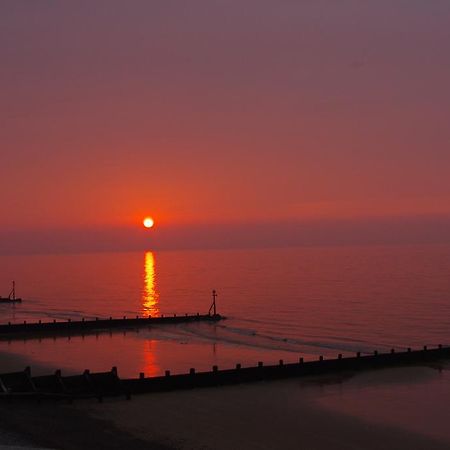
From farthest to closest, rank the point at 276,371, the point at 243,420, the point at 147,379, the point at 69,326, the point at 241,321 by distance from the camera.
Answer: the point at 241,321 < the point at 69,326 < the point at 276,371 < the point at 147,379 < the point at 243,420

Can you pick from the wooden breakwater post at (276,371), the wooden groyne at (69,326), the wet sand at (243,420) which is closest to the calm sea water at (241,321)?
the wooden groyne at (69,326)

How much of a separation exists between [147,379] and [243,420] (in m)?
6.51

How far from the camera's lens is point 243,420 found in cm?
3144

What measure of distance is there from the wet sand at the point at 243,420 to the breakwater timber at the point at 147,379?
0.70 metres

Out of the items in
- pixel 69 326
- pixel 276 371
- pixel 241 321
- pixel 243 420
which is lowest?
pixel 243 420

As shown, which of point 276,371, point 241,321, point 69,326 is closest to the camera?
point 276,371

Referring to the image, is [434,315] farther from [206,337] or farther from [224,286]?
[224,286]

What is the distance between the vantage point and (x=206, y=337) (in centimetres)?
6806

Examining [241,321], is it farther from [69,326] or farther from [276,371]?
[276,371]

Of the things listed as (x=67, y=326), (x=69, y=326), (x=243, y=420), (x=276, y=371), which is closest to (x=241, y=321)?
(x=69, y=326)

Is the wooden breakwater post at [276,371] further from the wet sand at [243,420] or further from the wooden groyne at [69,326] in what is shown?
the wooden groyne at [69,326]

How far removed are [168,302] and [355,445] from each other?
316ft

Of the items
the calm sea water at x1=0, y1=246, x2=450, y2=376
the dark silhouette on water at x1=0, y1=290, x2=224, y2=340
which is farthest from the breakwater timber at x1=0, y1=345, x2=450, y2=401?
the dark silhouette on water at x1=0, y1=290, x2=224, y2=340

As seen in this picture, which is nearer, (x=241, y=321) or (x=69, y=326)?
(x=69, y=326)
